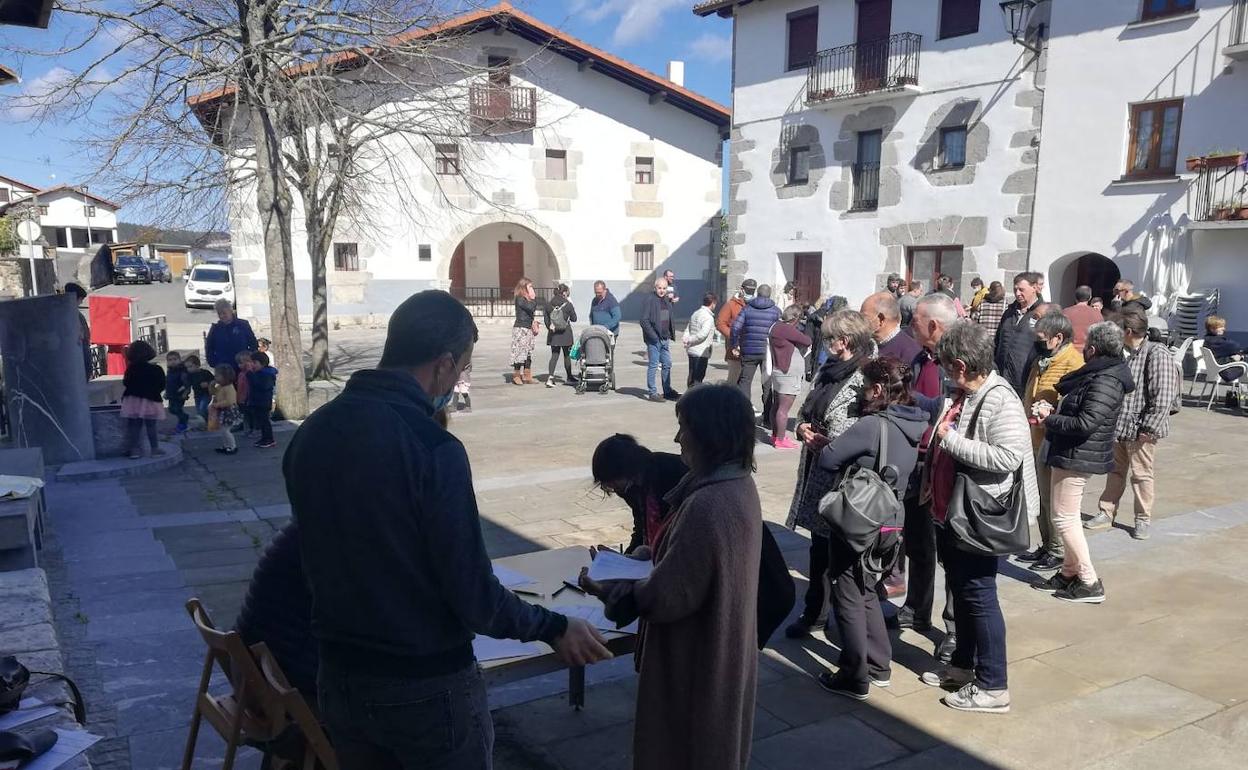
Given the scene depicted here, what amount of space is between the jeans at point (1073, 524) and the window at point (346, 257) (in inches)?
815

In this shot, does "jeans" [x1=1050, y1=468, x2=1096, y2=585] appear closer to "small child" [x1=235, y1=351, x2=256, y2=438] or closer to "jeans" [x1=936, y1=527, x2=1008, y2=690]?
"jeans" [x1=936, y1=527, x2=1008, y2=690]

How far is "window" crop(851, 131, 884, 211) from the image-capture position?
1778 centimetres

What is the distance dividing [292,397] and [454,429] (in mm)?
2100

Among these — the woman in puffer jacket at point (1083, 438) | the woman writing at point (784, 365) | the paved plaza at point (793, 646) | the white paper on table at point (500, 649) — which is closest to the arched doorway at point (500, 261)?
the woman writing at point (784, 365)

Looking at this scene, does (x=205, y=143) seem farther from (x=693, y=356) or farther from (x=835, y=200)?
(x=835, y=200)

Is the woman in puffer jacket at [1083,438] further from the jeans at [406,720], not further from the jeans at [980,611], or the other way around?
the jeans at [406,720]

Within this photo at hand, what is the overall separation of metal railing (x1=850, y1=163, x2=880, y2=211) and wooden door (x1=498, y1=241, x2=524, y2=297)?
43.8 ft

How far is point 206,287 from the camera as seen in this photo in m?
27.6

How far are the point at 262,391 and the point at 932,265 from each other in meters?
13.3

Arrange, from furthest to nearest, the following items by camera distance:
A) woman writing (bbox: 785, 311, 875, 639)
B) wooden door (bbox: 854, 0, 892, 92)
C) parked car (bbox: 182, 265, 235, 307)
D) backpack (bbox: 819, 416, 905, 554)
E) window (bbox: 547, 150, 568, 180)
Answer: parked car (bbox: 182, 265, 235, 307), window (bbox: 547, 150, 568, 180), wooden door (bbox: 854, 0, 892, 92), woman writing (bbox: 785, 311, 875, 639), backpack (bbox: 819, 416, 905, 554)

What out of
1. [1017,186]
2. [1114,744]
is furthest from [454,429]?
[1017,186]

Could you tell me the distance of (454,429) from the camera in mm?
9664

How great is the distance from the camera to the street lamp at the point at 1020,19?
47.9 feet

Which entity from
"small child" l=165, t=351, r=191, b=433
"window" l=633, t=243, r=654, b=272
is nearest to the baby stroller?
"small child" l=165, t=351, r=191, b=433
